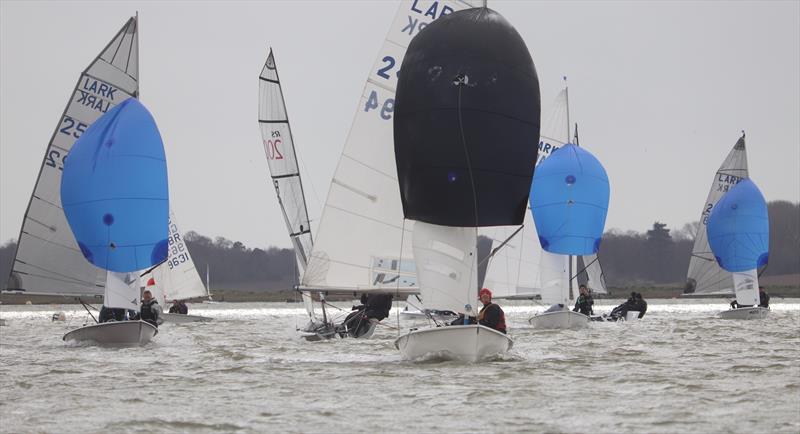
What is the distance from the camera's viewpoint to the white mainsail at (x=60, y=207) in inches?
1093

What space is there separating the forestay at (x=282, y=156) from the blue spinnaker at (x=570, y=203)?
7355mm

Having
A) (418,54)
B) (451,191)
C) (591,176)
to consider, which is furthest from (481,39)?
(591,176)

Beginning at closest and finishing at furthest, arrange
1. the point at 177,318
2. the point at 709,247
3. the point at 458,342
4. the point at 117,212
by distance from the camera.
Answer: the point at 458,342
the point at 117,212
the point at 177,318
the point at 709,247

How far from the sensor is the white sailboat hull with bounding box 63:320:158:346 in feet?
75.6

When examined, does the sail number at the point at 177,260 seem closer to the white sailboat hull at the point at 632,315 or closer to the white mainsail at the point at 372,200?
the white sailboat hull at the point at 632,315

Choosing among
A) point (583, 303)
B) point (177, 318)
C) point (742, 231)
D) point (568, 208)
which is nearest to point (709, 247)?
point (742, 231)

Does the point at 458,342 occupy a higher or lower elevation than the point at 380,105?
lower

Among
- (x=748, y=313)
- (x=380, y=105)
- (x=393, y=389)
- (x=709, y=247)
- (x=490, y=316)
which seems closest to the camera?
(x=393, y=389)

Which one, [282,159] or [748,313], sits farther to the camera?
[748,313]

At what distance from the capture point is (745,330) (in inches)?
1255

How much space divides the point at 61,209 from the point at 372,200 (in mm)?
8624

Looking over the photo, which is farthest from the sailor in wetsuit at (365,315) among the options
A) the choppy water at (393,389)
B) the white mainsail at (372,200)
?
the white mainsail at (372,200)

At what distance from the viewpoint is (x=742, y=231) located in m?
42.8

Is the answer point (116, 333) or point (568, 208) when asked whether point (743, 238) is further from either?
point (116, 333)
